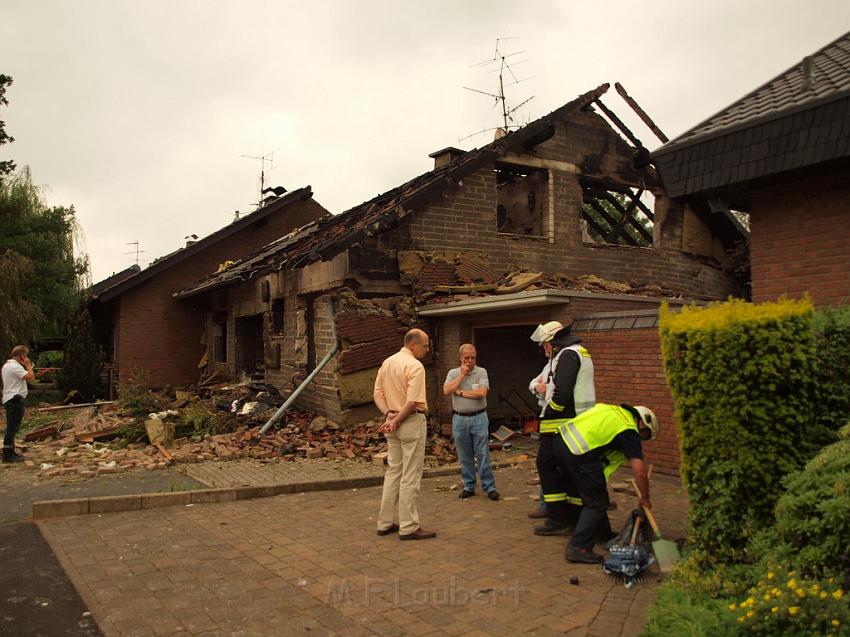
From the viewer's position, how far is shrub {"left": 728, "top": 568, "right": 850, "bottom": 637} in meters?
2.90

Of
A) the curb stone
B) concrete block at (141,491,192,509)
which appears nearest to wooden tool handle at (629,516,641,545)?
the curb stone

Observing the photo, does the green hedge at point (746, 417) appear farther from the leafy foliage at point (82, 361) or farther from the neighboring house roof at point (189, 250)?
the leafy foliage at point (82, 361)

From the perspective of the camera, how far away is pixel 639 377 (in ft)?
27.8

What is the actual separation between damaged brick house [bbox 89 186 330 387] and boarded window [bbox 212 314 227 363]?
88 centimetres

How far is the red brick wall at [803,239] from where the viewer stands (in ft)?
21.4

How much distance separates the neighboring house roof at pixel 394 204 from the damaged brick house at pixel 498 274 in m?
0.04

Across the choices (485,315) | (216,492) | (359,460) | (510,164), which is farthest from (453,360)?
(216,492)

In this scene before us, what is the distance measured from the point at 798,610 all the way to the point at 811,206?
508 cm

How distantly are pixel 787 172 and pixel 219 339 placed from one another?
16.2 meters

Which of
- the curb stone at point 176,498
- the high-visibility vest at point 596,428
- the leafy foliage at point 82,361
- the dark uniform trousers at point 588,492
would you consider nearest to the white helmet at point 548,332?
the high-visibility vest at point 596,428

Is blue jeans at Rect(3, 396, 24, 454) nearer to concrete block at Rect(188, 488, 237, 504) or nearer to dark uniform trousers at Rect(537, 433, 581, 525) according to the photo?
concrete block at Rect(188, 488, 237, 504)

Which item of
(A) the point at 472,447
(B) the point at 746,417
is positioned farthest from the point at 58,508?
(B) the point at 746,417

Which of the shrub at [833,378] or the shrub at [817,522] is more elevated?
the shrub at [833,378]

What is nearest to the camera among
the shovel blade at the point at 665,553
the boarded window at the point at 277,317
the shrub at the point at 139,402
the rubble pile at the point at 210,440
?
the shovel blade at the point at 665,553
